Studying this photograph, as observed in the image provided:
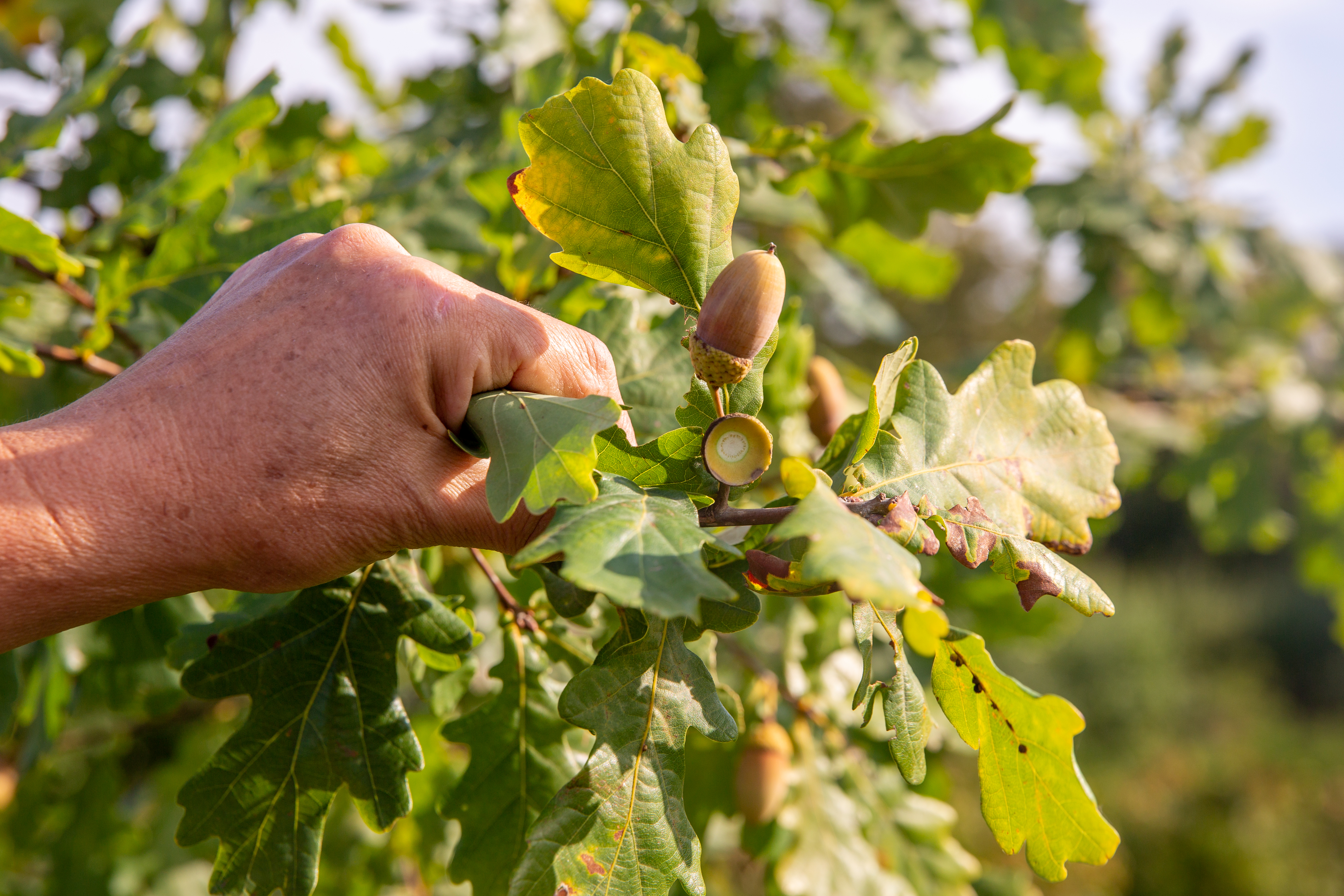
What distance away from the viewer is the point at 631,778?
838 millimetres

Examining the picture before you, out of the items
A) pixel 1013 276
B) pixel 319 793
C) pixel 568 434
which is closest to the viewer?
pixel 568 434

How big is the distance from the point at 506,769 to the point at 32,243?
0.91m

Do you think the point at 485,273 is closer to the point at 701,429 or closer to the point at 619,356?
the point at 619,356

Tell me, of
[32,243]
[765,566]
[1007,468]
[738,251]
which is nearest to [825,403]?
[738,251]

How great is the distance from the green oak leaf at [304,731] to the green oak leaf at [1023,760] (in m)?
0.55

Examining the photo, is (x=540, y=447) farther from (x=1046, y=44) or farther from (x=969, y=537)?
(x=1046, y=44)

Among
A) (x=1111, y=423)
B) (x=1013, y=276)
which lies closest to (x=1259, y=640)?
(x=1013, y=276)

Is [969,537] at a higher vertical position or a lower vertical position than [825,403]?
higher

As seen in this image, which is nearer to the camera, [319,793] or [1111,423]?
[319,793]

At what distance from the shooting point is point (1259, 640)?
11.4 metres

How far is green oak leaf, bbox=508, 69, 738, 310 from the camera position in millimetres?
829

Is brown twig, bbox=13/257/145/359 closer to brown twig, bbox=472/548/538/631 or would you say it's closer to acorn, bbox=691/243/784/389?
brown twig, bbox=472/548/538/631

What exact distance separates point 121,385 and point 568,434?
434 mm

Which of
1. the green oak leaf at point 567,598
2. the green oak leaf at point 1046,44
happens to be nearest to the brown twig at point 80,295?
the green oak leaf at point 567,598
